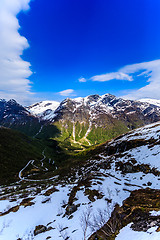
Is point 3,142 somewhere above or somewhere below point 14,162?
above

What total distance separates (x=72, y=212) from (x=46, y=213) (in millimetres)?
4046

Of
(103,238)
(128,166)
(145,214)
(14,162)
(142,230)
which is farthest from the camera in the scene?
(14,162)

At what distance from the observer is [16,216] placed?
15430 millimetres

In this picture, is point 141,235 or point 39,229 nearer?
point 141,235

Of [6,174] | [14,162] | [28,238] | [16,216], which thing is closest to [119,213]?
[28,238]

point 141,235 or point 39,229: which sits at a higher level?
point 141,235

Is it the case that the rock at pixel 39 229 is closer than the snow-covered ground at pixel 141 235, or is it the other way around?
the snow-covered ground at pixel 141 235

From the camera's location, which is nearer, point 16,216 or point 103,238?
point 103,238

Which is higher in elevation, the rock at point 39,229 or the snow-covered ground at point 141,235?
the snow-covered ground at point 141,235

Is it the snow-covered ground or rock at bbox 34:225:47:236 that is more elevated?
the snow-covered ground

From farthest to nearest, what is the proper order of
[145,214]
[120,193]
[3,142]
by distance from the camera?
[3,142], [120,193], [145,214]

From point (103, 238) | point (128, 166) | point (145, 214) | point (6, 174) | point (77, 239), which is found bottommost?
point (6, 174)

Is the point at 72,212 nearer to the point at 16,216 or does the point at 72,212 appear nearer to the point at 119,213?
the point at 119,213

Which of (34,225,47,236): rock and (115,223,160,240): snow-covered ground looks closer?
(115,223,160,240): snow-covered ground
